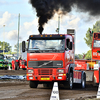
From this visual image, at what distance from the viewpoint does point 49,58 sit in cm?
1677

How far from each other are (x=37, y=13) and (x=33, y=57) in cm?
961

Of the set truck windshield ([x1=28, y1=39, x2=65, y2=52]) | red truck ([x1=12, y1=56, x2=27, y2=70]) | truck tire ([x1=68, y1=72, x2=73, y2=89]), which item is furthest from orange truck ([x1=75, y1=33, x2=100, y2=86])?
red truck ([x1=12, y1=56, x2=27, y2=70])

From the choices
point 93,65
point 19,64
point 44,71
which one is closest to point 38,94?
point 44,71

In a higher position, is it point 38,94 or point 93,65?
point 93,65

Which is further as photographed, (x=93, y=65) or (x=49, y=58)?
(x=93, y=65)

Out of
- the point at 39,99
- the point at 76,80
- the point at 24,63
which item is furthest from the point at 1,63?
the point at 39,99

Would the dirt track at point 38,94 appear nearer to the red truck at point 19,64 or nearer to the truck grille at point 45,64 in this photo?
the truck grille at point 45,64

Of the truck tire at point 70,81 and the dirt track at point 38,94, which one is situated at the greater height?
the truck tire at point 70,81

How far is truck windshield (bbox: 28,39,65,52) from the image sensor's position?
55.2 ft

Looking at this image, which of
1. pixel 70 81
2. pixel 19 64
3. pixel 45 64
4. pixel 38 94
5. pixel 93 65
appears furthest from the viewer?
pixel 19 64

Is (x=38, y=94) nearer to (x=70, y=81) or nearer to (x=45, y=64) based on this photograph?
(x=45, y=64)

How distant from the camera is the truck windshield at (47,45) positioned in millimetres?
16828

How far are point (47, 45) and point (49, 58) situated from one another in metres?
0.70

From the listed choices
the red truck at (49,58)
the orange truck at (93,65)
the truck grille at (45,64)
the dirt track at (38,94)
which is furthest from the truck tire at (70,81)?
the orange truck at (93,65)
